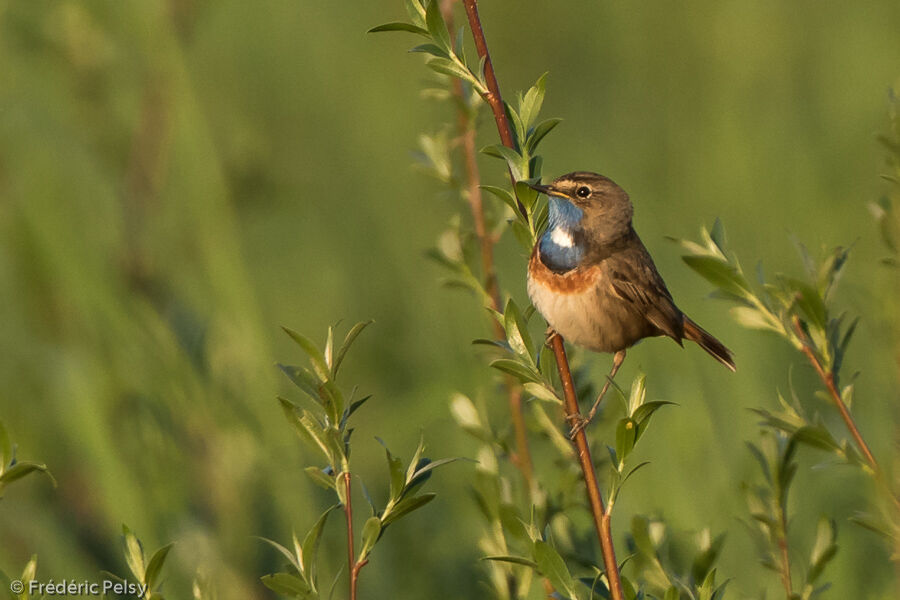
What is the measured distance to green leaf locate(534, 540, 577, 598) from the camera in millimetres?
1943

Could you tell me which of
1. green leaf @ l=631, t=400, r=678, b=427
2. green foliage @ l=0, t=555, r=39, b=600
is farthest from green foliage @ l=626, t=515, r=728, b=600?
green foliage @ l=0, t=555, r=39, b=600

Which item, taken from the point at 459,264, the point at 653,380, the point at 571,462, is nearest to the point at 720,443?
the point at 653,380

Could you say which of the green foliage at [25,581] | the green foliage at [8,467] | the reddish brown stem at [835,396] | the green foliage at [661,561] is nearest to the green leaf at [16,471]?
the green foliage at [8,467]

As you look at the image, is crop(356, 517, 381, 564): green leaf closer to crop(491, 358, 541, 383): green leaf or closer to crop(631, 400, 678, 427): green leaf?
crop(491, 358, 541, 383): green leaf

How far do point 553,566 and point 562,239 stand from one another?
205 centimetres

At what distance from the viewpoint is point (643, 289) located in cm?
379

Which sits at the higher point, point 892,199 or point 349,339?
point 349,339

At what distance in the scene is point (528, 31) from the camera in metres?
8.03

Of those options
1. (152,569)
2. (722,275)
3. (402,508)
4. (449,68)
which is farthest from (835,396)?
(152,569)

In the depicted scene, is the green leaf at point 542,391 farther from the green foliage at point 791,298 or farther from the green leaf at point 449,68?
the green leaf at point 449,68

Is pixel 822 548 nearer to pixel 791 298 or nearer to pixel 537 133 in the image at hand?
pixel 791 298

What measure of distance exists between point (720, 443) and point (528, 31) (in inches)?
186

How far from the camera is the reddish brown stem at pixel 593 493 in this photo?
6.30ft

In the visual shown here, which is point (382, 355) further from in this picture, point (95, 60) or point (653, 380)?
point (95, 60)
